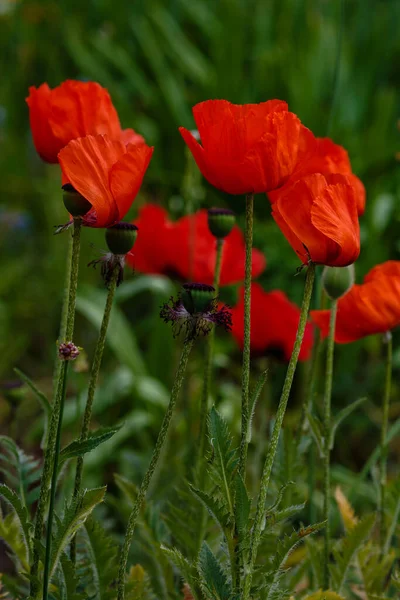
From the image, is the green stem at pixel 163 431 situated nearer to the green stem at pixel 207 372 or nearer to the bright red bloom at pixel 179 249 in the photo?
the green stem at pixel 207 372

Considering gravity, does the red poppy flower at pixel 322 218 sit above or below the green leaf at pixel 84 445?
above

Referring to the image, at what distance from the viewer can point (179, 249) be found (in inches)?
63.0

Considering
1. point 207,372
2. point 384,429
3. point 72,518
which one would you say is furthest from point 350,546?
point 72,518

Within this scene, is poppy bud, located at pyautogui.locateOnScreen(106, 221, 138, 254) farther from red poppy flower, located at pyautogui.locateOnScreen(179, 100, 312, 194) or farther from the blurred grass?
the blurred grass

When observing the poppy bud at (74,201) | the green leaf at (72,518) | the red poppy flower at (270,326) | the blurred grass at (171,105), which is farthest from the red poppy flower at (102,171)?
the blurred grass at (171,105)

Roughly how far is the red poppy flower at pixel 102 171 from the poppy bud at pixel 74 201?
0.04ft

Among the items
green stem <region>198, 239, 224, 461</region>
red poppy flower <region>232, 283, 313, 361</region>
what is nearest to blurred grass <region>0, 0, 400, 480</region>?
red poppy flower <region>232, 283, 313, 361</region>

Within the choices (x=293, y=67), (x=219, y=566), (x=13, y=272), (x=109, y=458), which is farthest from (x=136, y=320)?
(x=219, y=566)

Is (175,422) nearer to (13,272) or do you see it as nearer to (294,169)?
(13,272)

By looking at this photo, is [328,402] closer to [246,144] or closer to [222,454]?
[222,454]

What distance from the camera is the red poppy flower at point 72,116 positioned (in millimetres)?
917

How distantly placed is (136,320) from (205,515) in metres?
1.79

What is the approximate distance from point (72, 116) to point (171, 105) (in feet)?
7.91

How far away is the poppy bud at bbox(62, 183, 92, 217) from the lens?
0.79 meters
